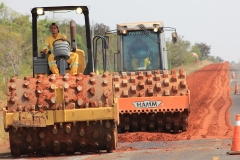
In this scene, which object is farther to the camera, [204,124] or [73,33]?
[204,124]

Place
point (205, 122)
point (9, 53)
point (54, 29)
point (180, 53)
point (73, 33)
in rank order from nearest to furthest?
point (73, 33) → point (54, 29) → point (205, 122) → point (9, 53) → point (180, 53)

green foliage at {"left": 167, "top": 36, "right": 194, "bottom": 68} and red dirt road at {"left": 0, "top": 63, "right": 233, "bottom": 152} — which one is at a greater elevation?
green foliage at {"left": 167, "top": 36, "right": 194, "bottom": 68}

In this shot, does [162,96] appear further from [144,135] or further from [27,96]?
[27,96]

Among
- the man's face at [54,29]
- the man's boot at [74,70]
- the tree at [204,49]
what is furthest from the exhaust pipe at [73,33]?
the tree at [204,49]

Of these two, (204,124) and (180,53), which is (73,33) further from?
(180,53)

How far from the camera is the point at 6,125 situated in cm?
1212

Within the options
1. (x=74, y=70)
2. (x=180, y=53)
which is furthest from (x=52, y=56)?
(x=180, y=53)

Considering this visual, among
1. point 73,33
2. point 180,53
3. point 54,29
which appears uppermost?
point 180,53

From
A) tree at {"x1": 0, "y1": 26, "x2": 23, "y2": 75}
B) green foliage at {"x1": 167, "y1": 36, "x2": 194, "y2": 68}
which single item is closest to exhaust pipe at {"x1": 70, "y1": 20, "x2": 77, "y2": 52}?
tree at {"x1": 0, "y1": 26, "x2": 23, "y2": 75}

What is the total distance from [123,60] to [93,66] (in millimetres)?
5844

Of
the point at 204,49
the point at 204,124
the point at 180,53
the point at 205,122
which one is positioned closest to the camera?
the point at 204,124

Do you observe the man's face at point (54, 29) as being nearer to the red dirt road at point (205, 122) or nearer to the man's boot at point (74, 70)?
the man's boot at point (74, 70)

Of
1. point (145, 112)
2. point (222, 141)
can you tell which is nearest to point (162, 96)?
point (145, 112)

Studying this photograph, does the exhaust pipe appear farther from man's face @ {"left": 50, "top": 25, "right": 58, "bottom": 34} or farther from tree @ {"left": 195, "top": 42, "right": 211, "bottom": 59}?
tree @ {"left": 195, "top": 42, "right": 211, "bottom": 59}
